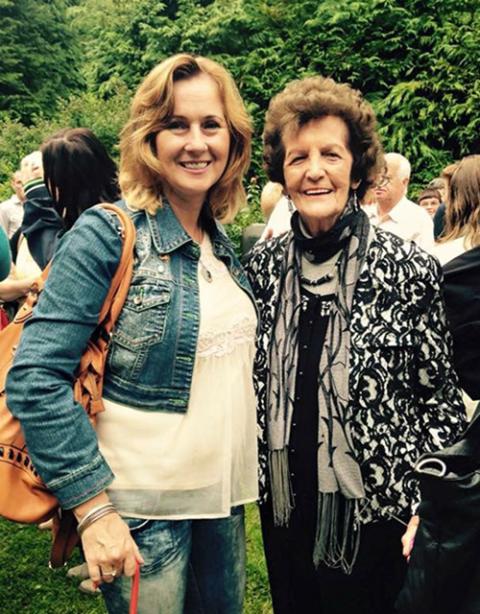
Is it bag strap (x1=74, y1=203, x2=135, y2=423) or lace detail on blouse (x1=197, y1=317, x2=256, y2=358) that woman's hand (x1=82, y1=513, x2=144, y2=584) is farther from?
lace detail on blouse (x1=197, y1=317, x2=256, y2=358)

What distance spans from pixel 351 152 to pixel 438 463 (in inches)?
41.2

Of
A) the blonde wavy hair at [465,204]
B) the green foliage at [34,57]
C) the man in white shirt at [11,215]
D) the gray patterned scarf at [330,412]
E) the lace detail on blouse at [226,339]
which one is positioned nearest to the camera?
the lace detail on blouse at [226,339]

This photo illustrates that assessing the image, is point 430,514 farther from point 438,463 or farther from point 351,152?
point 351,152

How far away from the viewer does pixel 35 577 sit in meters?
3.72

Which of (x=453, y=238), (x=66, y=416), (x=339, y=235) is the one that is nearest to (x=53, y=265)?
(x=66, y=416)

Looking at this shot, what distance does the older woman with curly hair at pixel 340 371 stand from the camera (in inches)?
79.6

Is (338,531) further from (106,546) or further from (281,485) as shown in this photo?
(106,546)

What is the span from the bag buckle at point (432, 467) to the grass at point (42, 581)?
6.85 ft

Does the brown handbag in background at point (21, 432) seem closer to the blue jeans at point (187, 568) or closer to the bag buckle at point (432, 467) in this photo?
the blue jeans at point (187, 568)

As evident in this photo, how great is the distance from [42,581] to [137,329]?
2.64 meters

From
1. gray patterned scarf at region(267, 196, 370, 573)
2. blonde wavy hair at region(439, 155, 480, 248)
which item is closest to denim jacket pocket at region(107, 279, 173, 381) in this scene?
gray patterned scarf at region(267, 196, 370, 573)

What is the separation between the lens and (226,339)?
1.84m

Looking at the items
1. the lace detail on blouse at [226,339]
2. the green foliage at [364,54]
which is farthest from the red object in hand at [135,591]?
the green foliage at [364,54]

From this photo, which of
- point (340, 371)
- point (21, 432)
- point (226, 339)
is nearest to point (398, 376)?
point (340, 371)
